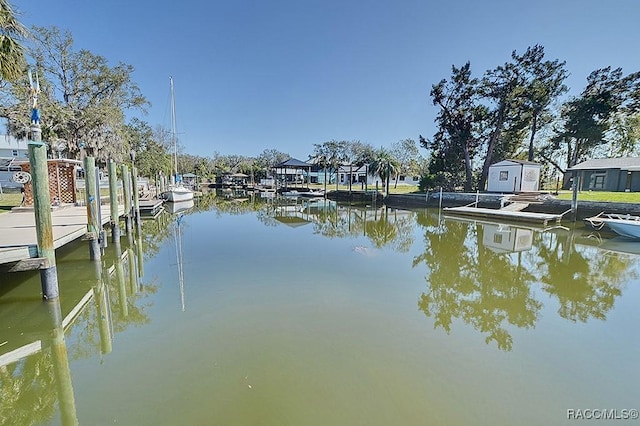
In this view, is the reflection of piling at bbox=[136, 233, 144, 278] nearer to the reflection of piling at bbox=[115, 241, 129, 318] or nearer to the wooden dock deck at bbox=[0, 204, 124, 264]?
the reflection of piling at bbox=[115, 241, 129, 318]

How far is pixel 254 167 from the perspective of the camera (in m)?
61.0

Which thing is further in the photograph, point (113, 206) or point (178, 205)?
point (178, 205)

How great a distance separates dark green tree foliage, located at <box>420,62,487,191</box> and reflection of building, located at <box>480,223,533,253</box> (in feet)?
49.7

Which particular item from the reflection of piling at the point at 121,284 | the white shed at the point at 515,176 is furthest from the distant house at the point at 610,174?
the reflection of piling at the point at 121,284

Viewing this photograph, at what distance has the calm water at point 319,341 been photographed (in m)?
3.21

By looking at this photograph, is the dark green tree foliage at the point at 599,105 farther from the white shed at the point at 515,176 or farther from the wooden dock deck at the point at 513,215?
the wooden dock deck at the point at 513,215

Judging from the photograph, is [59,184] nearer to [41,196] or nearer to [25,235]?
[25,235]

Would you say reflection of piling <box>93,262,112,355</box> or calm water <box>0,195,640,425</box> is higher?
calm water <box>0,195,640,425</box>

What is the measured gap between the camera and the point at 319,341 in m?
4.52

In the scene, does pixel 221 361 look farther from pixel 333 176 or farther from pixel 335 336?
pixel 333 176

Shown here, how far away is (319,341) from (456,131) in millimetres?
30523

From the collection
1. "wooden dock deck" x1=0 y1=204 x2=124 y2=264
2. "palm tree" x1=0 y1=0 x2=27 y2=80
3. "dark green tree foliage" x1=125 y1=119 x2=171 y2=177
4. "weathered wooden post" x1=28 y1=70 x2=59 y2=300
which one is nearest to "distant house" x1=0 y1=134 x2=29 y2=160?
"dark green tree foliage" x1=125 y1=119 x2=171 y2=177

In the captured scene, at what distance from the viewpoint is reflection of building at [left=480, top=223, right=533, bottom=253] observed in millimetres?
11305

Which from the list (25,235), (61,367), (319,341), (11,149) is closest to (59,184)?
(25,235)
